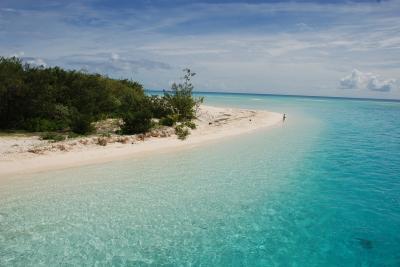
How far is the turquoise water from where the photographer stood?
9406mm

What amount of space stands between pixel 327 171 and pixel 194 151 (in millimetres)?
8378

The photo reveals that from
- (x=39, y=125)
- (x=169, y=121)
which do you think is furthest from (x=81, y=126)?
(x=169, y=121)

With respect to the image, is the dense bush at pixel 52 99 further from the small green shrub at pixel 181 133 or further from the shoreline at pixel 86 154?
the small green shrub at pixel 181 133

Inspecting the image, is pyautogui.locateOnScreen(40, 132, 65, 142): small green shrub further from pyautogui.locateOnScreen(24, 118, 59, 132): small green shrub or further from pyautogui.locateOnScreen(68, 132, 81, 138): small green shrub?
pyautogui.locateOnScreen(24, 118, 59, 132): small green shrub

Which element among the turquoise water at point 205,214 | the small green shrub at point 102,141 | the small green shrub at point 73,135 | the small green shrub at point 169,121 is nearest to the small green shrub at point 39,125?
the small green shrub at point 73,135

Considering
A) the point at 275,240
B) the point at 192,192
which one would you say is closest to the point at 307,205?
the point at 275,240

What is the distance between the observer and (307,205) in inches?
529

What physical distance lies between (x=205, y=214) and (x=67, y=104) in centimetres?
1979

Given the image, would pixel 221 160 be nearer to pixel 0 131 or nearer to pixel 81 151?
pixel 81 151

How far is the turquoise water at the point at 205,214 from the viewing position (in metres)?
9.41

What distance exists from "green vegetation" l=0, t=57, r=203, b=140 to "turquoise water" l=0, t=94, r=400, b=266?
7.23 meters

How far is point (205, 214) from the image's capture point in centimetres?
1226

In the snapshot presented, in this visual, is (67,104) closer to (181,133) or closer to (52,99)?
(52,99)

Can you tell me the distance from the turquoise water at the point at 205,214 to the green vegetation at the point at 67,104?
23.7 feet
